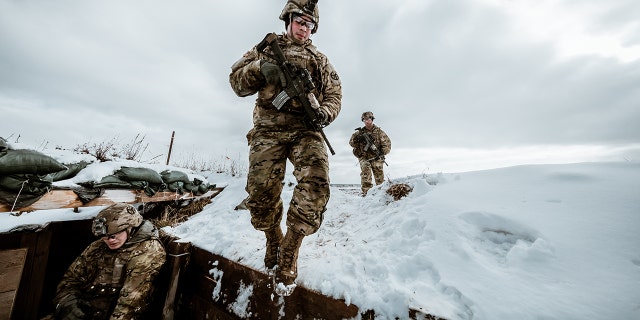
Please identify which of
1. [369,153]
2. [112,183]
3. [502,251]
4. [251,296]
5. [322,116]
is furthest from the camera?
[369,153]

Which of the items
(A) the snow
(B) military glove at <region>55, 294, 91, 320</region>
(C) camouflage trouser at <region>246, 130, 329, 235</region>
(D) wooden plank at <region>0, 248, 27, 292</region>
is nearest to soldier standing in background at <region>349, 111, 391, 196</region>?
(A) the snow

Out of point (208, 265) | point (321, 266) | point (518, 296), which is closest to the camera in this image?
point (518, 296)

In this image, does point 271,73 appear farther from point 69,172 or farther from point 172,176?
point 172,176

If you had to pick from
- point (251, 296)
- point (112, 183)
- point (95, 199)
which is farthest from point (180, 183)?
point (251, 296)

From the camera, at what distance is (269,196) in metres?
2.12

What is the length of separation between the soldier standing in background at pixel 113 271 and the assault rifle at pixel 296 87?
256 cm

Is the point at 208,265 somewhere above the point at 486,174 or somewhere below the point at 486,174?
below

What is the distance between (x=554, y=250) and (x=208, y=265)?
10.5 ft

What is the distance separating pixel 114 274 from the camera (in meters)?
2.94

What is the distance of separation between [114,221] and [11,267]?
173cm

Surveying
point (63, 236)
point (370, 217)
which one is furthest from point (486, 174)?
point (63, 236)

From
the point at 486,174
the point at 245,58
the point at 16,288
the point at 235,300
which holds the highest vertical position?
the point at 245,58

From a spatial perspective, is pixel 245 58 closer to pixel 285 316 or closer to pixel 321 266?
pixel 321 266

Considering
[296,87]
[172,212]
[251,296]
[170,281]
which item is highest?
[296,87]
